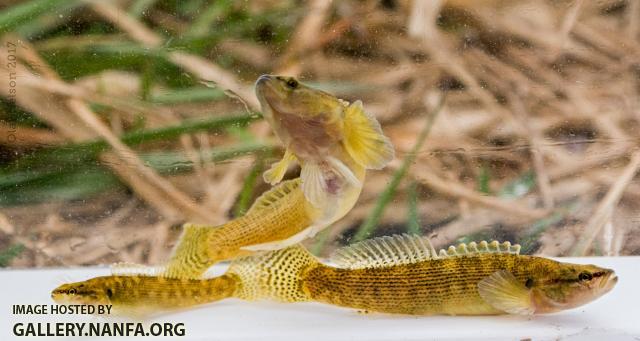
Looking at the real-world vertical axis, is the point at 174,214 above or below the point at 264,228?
above

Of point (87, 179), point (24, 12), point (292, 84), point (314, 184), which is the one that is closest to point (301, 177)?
point (314, 184)

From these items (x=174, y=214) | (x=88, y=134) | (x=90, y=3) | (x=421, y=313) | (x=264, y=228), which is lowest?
(x=421, y=313)

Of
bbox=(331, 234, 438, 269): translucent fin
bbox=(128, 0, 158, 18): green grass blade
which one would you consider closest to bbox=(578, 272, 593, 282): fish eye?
bbox=(331, 234, 438, 269): translucent fin

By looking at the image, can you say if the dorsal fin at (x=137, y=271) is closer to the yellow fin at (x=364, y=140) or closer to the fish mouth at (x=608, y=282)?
the yellow fin at (x=364, y=140)

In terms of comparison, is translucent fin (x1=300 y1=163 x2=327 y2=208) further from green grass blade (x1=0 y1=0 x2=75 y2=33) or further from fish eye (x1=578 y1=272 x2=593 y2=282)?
green grass blade (x1=0 y1=0 x2=75 y2=33)

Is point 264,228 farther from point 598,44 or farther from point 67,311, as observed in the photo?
point 598,44

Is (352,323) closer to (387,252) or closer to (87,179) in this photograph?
(387,252)

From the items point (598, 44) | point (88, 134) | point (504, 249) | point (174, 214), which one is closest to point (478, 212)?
point (504, 249)
